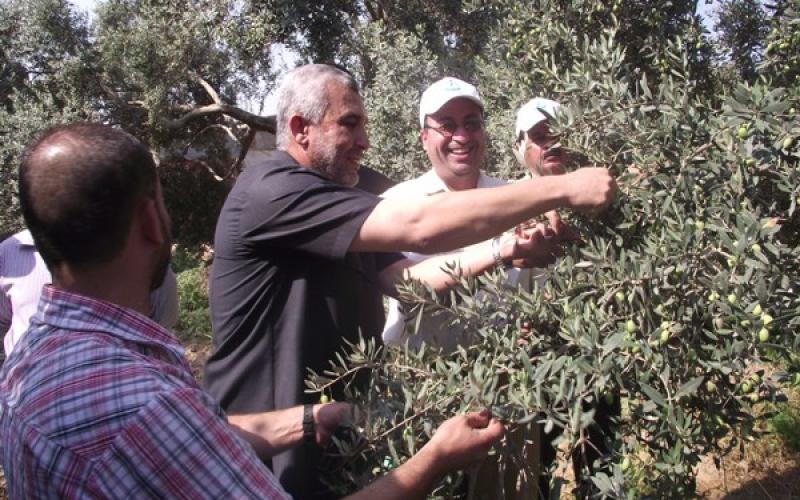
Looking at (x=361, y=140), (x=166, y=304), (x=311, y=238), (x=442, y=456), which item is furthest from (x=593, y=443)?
(x=166, y=304)

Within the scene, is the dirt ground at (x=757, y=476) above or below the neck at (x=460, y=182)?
below

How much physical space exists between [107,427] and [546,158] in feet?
5.50

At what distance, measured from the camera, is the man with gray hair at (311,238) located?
76.0 inches

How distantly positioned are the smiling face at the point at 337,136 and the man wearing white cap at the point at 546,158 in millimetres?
589

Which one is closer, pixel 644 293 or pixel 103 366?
pixel 103 366

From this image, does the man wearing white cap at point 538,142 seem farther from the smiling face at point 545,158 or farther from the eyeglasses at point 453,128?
the eyeglasses at point 453,128

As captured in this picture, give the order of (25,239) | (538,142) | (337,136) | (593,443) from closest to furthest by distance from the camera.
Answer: (593,443) → (337,136) → (538,142) → (25,239)

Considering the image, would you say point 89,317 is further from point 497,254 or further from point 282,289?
point 497,254

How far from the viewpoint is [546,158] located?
91.1 inches

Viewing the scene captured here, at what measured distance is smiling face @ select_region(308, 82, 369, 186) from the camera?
2.19 metres

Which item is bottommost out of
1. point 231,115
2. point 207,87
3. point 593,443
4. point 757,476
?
point 757,476

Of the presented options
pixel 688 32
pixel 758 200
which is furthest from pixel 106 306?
pixel 688 32

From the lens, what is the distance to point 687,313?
1631mm

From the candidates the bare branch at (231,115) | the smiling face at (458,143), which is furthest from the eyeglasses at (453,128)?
the bare branch at (231,115)
